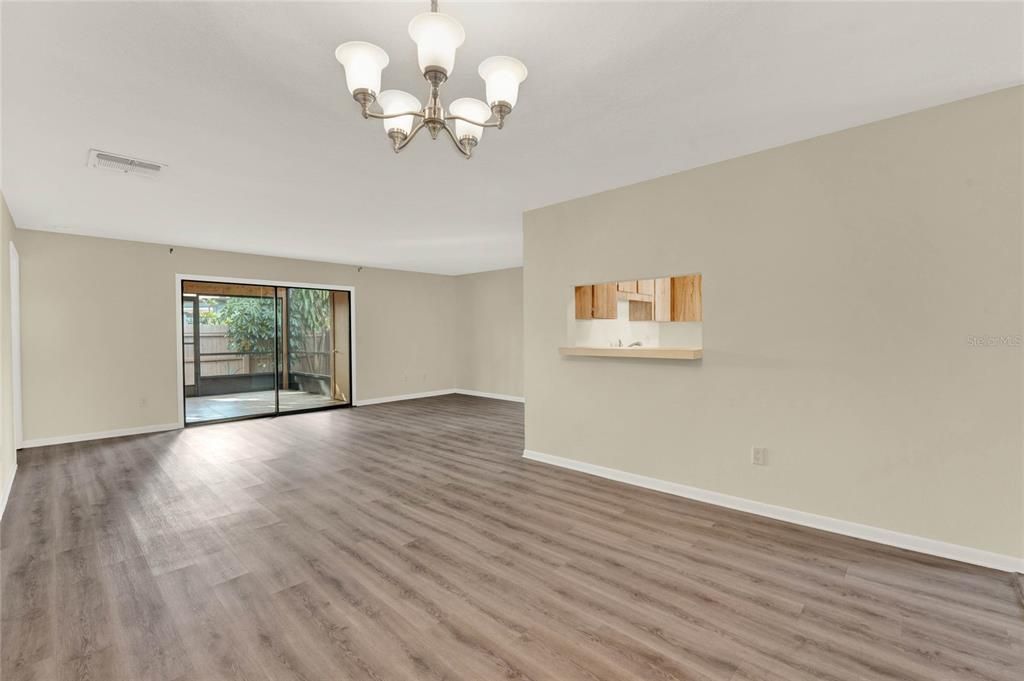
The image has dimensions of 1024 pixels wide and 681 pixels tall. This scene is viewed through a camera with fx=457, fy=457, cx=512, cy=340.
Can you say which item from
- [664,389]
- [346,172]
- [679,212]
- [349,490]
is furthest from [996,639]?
[346,172]

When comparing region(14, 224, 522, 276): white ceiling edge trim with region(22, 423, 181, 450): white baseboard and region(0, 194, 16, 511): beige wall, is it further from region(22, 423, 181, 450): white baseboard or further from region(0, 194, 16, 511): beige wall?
region(22, 423, 181, 450): white baseboard

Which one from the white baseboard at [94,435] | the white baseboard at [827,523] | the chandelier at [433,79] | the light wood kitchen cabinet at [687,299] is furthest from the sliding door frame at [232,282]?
the chandelier at [433,79]

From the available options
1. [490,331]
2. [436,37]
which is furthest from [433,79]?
[490,331]

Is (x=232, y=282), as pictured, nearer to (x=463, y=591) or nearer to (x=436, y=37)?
(x=463, y=591)

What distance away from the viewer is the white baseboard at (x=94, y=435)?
530cm

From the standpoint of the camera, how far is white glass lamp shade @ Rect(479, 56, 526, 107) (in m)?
1.75

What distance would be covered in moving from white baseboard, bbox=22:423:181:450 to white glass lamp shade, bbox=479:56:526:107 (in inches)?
265

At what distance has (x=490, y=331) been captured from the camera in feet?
29.9

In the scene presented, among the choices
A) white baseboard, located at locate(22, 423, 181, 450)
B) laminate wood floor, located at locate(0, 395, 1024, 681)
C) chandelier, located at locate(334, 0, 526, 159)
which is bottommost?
laminate wood floor, located at locate(0, 395, 1024, 681)

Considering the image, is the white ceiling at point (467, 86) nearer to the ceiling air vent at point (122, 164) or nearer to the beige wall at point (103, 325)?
the ceiling air vent at point (122, 164)

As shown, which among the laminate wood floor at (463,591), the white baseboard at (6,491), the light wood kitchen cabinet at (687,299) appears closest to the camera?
the laminate wood floor at (463,591)

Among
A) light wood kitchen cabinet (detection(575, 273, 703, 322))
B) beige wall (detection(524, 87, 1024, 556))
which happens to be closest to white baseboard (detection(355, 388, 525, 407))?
light wood kitchen cabinet (detection(575, 273, 703, 322))

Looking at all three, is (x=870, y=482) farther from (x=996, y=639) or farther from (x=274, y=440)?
(x=274, y=440)

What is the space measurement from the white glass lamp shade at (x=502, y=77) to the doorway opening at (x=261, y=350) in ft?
21.1
